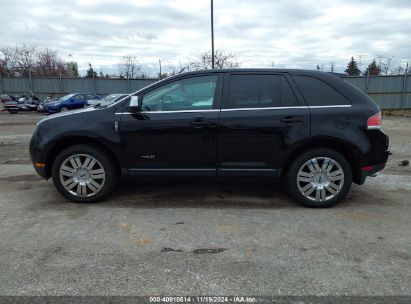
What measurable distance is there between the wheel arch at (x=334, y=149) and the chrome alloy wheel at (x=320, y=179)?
182mm

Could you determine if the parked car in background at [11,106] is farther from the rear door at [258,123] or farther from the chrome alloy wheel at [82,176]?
the rear door at [258,123]

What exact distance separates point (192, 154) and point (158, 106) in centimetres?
76

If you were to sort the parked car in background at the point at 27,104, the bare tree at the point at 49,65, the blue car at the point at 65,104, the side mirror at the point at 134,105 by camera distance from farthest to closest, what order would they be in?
the bare tree at the point at 49,65 < the parked car in background at the point at 27,104 < the blue car at the point at 65,104 < the side mirror at the point at 134,105

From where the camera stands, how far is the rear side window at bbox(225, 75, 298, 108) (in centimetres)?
487

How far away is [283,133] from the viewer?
189 inches

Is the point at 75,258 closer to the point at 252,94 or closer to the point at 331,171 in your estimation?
the point at 252,94

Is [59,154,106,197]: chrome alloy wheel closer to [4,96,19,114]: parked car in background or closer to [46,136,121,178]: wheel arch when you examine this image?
[46,136,121,178]: wheel arch

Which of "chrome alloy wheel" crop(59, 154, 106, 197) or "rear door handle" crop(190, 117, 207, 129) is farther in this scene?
"chrome alloy wheel" crop(59, 154, 106, 197)

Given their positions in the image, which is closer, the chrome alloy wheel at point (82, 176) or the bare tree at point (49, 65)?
the chrome alloy wheel at point (82, 176)

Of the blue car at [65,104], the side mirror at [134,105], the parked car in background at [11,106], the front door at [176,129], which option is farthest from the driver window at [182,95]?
the parked car in background at [11,106]

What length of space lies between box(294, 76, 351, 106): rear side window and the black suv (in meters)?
0.01

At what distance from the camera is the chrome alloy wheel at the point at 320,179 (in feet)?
15.9

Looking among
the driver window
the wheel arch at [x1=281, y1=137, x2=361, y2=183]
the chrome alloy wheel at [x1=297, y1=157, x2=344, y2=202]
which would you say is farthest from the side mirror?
the chrome alloy wheel at [x1=297, y1=157, x2=344, y2=202]

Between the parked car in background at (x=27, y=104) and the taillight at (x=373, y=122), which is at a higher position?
the taillight at (x=373, y=122)
